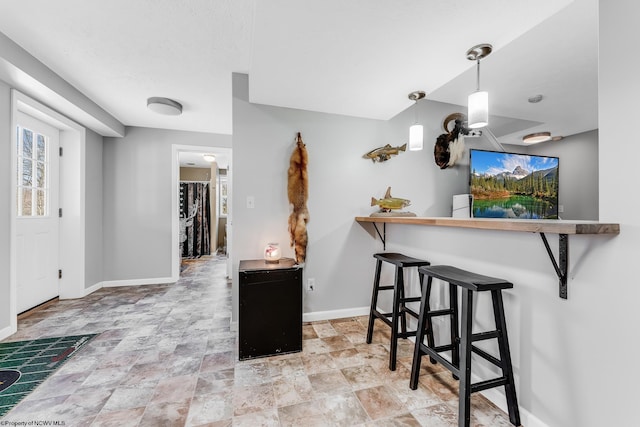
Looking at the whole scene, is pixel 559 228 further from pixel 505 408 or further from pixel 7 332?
pixel 7 332

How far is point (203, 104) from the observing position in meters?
3.11

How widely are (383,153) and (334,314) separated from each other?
5.68 feet

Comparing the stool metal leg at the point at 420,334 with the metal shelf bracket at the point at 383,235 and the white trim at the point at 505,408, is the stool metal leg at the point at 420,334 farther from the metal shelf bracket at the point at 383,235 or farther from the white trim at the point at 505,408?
the metal shelf bracket at the point at 383,235

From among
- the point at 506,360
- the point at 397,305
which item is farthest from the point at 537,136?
the point at 506,360

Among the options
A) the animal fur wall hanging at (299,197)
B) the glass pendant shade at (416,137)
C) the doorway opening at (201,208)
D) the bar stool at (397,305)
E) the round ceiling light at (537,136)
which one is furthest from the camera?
the doorway opening at (201,208)

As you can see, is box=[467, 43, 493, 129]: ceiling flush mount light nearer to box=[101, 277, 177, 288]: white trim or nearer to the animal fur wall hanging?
the animal fur wall hanging

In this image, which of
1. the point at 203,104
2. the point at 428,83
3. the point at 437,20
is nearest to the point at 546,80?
the point at 428,83

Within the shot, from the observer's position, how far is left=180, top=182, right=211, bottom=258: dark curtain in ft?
20.7

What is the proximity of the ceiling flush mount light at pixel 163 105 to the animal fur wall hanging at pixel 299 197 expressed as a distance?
64.2 inches

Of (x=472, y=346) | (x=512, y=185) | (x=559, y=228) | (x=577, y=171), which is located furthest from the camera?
(x=577, y=171)

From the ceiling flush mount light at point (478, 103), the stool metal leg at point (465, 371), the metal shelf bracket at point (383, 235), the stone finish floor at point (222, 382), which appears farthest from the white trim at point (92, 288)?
the ceiling flush mount light at point (478, 103)

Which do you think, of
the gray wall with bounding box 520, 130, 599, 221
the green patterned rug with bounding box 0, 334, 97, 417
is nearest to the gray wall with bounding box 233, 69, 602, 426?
the green patterned rug with bounding box 0, 334, 97, 417

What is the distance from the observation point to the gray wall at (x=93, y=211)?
342cm

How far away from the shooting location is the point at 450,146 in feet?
10.2
